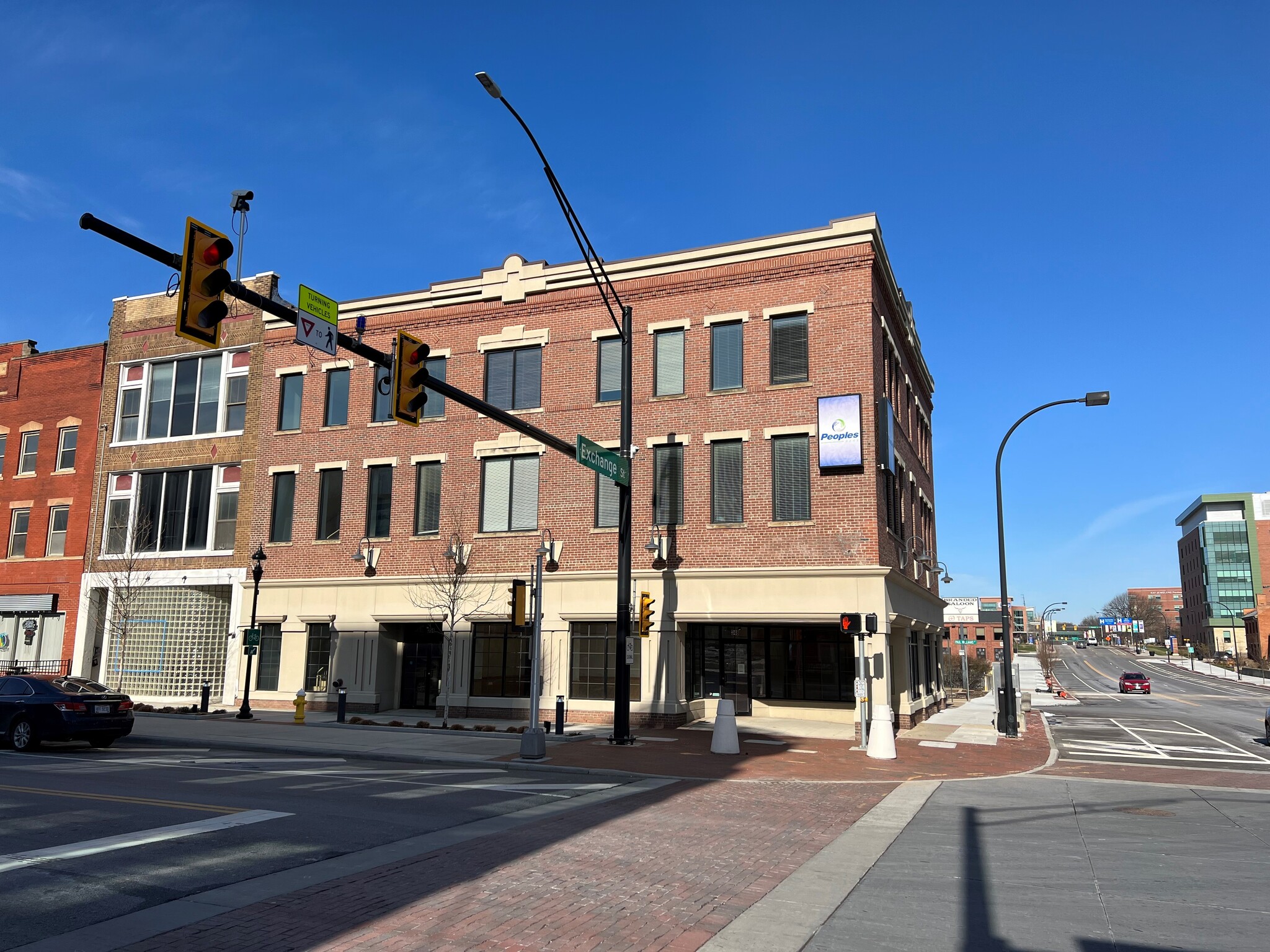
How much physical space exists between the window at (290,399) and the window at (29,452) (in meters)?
11.9

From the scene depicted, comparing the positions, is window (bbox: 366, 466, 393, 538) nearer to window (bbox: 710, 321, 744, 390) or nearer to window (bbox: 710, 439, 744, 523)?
window (bbox: 710, 439, 744, 523)

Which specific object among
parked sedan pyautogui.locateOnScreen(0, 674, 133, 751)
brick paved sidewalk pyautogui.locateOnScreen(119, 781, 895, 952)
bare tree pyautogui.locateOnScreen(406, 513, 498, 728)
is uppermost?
bare tree pyautogui.locateOnScreen(406, 513, 498, 728)

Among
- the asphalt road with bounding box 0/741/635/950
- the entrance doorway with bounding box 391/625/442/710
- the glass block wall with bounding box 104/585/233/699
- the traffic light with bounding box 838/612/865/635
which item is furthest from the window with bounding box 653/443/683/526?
the glass block wall with bounding box 104/585/233/699

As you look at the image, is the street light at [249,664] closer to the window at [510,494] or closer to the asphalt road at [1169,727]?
the window at [510,494]

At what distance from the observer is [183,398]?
33.2m

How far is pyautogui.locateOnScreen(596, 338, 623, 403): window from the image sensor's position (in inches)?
1059

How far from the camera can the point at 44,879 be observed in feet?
25.3

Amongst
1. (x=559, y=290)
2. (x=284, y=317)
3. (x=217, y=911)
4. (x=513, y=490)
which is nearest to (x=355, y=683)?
(x=513, y=490)

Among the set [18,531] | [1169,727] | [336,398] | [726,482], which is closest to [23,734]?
[336,398]

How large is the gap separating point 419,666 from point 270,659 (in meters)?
5.14

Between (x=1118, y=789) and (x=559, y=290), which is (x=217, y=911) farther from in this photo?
(x=559, y=290)

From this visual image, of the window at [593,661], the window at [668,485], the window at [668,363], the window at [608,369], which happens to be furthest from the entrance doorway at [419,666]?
the window at [668,363]

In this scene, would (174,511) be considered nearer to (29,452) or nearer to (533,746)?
(29,452)

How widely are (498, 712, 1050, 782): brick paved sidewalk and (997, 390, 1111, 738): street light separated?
1.97 metres
